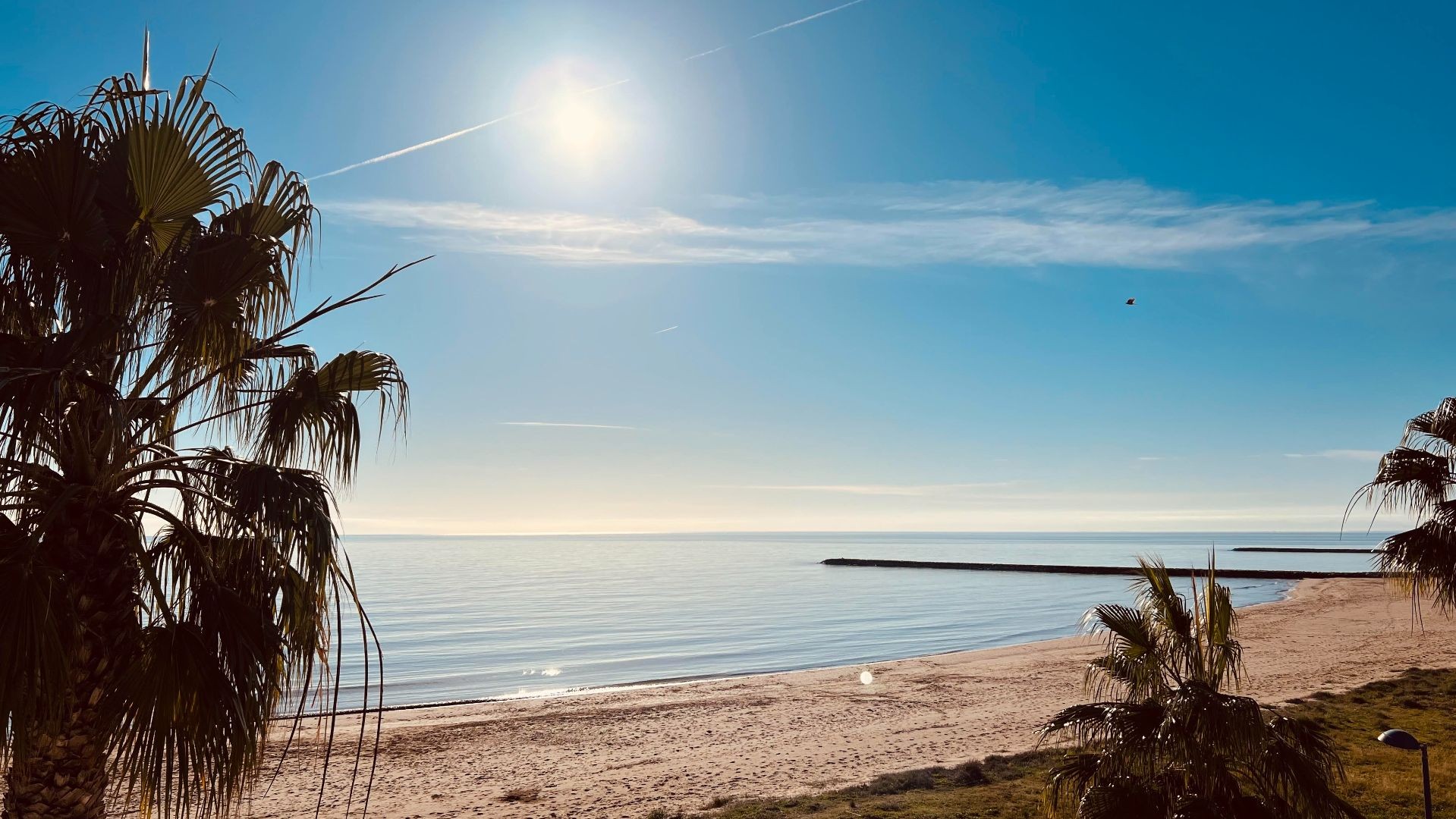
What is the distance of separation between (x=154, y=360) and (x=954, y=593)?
71.3 m

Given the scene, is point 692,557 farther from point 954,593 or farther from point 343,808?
point 343,808

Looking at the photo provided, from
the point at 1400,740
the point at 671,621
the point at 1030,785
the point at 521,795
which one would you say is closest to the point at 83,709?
the point at 1400,740

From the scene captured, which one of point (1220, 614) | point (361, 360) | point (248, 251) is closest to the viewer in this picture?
point (248, 251)

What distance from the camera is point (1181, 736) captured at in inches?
238

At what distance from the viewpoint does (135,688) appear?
4391mm

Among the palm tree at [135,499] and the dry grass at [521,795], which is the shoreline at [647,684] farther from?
the palm tree at [135,499]

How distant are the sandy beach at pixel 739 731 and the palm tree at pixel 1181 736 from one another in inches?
287

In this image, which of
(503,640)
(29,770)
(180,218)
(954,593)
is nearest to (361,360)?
(180,218)

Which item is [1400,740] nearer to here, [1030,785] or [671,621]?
[1030,785]

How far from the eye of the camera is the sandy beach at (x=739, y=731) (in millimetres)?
13656

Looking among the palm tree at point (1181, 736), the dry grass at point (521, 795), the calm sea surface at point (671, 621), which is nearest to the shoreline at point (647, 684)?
the calm sea surface at point (671, 621)

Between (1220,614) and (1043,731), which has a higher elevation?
(1220,614)

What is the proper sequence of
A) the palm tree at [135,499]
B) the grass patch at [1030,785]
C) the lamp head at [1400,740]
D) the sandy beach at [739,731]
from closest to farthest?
1. the palm tree at [135,499]
2. the lamp head at [1400,740]
3. the grass patch at [1030,785]
4. the sandy beach at [739,731]

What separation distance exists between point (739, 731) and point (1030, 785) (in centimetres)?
872
